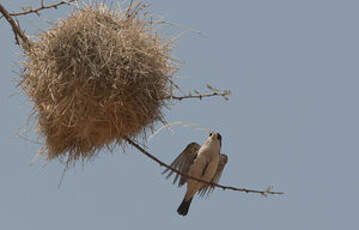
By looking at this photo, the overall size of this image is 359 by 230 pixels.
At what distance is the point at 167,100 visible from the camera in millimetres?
2197

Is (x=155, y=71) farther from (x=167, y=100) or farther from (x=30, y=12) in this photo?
(x=30, y=12)

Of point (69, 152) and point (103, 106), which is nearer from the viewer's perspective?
point (103, 106)

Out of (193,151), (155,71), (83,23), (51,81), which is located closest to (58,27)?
(83,23)

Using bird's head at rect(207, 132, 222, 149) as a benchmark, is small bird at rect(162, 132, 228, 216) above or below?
below

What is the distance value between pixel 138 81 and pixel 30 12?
0.41 meters

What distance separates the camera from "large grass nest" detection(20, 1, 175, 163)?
204 centimetres

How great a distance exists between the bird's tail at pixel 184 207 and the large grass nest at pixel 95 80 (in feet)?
3.70

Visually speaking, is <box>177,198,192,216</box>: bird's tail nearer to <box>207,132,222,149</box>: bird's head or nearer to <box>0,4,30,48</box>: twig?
<box>207,132,222,149</box>: bird's head

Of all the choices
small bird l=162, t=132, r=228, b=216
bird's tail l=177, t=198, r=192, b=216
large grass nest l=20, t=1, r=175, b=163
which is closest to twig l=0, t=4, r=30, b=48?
large grass nest l=20, t=1, r=175, b=163

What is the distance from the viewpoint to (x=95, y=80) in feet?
6.65

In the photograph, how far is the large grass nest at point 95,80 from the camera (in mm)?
2037

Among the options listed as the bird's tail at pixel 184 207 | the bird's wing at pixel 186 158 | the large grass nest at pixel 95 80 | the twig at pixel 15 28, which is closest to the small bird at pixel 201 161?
the bird's wing at pixel 186 158

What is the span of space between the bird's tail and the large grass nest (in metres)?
1.13

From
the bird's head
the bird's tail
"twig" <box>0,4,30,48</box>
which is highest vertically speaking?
the bird's head
